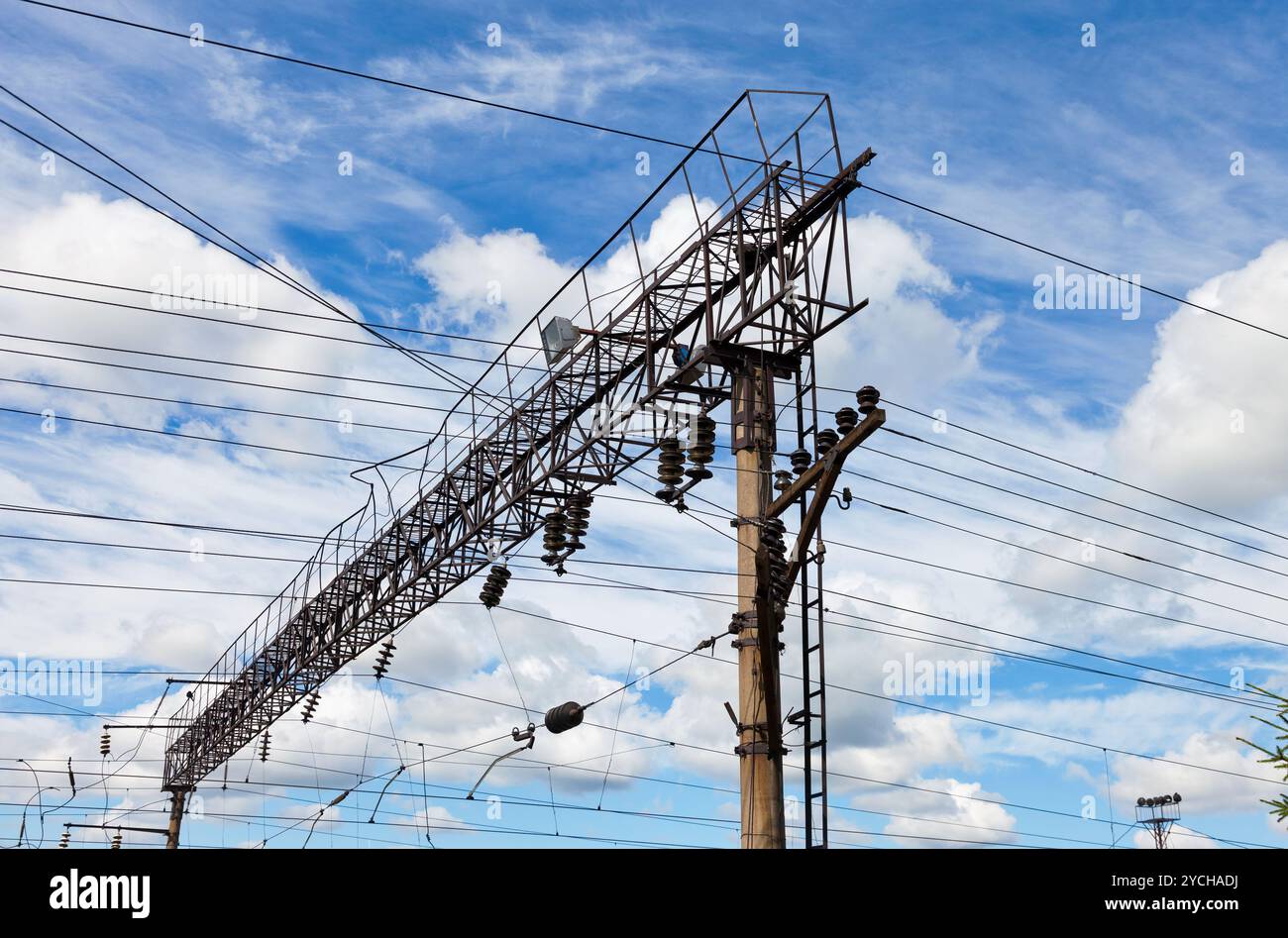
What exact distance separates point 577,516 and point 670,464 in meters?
3.37

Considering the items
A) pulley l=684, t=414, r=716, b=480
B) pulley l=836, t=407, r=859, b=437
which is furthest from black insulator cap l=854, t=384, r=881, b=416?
pulley l=684, t=414, r=716, b=480

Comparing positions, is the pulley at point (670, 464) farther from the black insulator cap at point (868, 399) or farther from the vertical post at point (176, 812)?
the vertical post at point (176, 812)

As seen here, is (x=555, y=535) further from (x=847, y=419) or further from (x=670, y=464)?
(x=847, y=419)

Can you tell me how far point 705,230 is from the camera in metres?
17.1

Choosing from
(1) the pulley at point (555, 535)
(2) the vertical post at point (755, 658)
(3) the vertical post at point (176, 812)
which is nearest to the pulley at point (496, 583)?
(1) the pulley at point (555, 535)

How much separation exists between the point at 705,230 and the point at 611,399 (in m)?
3.06

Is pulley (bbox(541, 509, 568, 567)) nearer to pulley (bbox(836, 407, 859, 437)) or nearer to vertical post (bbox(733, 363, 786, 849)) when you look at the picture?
vertical post (bbox(733, 363, 786, 849))

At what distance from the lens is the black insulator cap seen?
12.2 meters

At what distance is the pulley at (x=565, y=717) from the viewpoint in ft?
61.9

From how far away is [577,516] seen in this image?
1962 cm

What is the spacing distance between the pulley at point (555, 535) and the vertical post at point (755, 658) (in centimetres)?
488

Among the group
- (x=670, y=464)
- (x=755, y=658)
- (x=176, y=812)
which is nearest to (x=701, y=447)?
(x=670, y=464)

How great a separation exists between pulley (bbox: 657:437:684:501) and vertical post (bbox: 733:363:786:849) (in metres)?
1.30
